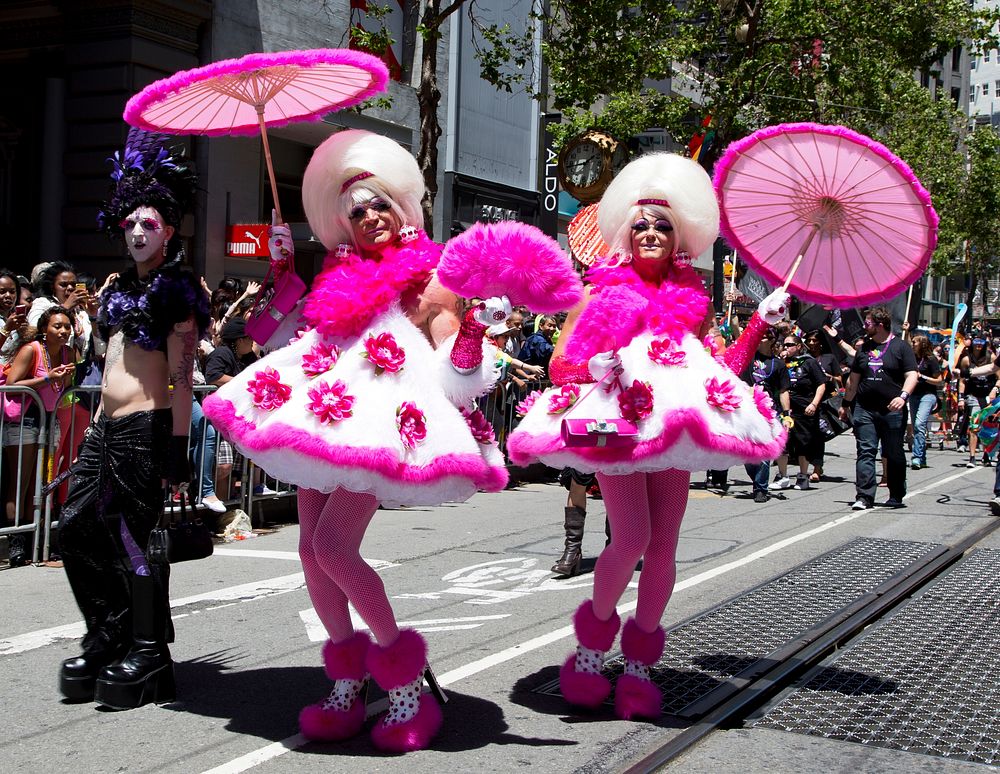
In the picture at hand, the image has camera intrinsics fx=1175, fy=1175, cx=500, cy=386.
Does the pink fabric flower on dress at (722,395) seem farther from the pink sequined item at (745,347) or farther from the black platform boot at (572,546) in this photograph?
the black platform boot at (572,546)

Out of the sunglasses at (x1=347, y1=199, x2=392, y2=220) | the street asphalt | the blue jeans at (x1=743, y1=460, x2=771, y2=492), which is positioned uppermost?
the sunglasses at (x1=347, y1=199, x2=392, y2=220)

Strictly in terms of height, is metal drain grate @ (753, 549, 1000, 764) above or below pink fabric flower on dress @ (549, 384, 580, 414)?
below

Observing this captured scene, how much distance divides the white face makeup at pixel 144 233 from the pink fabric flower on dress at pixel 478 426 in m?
1.51

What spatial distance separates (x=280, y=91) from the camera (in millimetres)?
4445

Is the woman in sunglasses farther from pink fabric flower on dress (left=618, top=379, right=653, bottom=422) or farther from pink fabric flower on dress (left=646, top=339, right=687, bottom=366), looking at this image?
pink fabric flower on dress (left=618, top=379, right=653, bottom=422)

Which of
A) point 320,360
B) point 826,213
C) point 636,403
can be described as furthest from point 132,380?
point 826,213

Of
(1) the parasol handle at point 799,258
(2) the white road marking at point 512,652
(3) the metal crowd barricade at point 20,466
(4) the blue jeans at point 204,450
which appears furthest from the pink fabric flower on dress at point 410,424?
(4) the blue jeans at point 204,450

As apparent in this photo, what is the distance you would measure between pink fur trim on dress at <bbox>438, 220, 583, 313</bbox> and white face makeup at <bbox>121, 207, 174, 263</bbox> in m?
1.39

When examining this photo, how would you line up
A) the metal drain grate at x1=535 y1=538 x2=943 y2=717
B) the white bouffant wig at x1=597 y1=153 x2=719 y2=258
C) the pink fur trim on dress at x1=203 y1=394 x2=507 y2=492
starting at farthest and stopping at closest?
the metal drain grate at x1=535 y1=538 x2=943 y2=717 < the white bouffant wig at x1=597 y1=153 x2=719 y2=258 < the pink fur trim on dress at x1=203 y1=394 x2=507 y2=492

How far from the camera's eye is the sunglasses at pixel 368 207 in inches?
159

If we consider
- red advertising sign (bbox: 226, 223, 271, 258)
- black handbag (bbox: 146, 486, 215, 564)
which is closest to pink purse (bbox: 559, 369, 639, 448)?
black handbag (bbox: 146, 486, 215, 564)

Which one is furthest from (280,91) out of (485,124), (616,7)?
(485,124)

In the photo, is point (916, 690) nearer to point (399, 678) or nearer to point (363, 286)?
point (399, 678)

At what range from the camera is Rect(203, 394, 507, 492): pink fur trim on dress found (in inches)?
140
